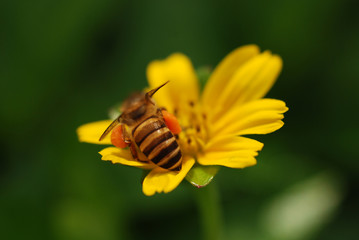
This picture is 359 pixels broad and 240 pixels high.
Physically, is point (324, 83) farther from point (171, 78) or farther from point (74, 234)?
point (74, 234)

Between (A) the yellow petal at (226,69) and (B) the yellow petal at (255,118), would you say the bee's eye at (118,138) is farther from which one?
(A) the yellow petal at (226,69)

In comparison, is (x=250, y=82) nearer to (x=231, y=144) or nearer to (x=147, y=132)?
(x=231, y=144)

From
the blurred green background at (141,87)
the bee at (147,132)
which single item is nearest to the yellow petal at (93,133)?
the bee at (147,132)

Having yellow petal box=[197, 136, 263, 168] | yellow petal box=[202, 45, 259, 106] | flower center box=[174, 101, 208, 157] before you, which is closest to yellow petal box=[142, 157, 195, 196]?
yellow petal box=[197, 136, 263, 168]

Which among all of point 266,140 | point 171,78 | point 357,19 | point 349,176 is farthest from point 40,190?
point 357,19

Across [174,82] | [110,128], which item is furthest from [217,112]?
[110,128]

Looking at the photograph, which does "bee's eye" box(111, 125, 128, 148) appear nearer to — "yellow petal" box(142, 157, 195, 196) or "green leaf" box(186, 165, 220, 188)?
"yellow petal" box(142, 157, 195, 196)

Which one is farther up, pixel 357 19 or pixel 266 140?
pixel 357 19
